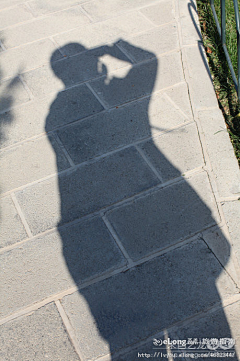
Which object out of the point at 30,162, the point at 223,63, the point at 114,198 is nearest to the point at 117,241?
the point at 114,198

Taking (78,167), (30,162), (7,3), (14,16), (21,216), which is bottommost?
(21,216)

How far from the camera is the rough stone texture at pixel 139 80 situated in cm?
364

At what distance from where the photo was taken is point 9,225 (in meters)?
2.74

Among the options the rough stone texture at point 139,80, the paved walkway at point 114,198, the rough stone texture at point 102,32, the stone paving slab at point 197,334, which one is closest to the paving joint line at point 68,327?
the paved walkway at point 114,198

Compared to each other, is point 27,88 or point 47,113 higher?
point 27,88

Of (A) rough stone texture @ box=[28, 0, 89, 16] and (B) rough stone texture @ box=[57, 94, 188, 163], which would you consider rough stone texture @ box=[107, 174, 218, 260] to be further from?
(A) rough stone texture @ box=[28, 0, 89, 16]

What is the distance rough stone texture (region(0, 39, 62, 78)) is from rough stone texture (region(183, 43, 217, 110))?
160 centimetres

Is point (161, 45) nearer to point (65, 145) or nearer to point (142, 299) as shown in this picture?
point (65, 145)

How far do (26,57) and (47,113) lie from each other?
1.17 meters

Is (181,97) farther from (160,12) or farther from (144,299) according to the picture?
(144,299)

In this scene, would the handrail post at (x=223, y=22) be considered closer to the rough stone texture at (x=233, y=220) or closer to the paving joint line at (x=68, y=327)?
the rough stone texture at (x=233, y=220)

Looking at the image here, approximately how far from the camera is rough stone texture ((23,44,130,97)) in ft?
12.6

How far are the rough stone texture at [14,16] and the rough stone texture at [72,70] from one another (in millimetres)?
1275

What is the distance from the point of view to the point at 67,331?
219 centimetres
